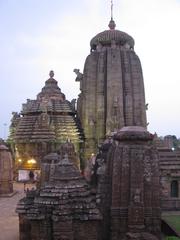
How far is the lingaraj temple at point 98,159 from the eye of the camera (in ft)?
49.2

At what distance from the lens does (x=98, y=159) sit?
18.6 m

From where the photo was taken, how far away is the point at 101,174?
51.8ft

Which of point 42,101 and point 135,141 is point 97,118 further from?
point 135,141

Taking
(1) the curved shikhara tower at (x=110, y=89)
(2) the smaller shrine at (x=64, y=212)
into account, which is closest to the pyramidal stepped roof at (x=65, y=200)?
(2) the smaller shrine at (x=64, y=212)

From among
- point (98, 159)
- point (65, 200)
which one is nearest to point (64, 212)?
point (65, 200)

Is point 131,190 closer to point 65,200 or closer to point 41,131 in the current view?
point 65,200

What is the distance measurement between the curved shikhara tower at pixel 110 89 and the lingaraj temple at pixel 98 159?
11 cm

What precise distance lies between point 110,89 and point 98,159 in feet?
86.2

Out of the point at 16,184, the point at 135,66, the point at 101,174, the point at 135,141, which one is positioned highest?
the point at 135,66

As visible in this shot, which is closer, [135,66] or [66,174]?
[66,174]

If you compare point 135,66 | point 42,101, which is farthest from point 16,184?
point 135,66

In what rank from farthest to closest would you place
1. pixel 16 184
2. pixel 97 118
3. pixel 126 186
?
pixel 97 118 < pixel 16 184 < pixel 126 186

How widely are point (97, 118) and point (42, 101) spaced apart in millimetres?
7020

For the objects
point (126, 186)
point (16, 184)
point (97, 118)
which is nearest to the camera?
point (126, 186)
